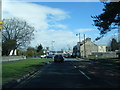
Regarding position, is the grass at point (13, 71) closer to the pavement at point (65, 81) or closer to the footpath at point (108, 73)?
the pavement at point (65, 81)

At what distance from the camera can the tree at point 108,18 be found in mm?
30689

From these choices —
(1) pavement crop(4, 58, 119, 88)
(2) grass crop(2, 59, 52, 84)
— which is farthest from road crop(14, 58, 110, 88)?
(2) grass crop(2, 59, 52, 84)

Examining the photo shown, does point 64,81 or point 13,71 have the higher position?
point 13,71

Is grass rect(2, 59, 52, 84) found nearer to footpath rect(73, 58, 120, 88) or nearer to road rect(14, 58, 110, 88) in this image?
road rect(14, 58, 110, 88)

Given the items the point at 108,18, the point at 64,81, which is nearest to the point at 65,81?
the point at 64,81

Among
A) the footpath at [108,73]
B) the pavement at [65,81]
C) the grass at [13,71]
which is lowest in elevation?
the footpath at [108,73]

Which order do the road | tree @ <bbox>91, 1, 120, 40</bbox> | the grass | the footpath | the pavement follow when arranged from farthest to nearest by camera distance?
tree @ <bbox>91, 1, 120, 40</bbox>, the grass, the footpath, the pavement, the road

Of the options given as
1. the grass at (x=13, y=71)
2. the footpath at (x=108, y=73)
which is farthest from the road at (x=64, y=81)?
the grass at (x=13, y=71)

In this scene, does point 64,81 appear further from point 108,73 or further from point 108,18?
point 108,18

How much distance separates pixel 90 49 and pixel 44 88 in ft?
372

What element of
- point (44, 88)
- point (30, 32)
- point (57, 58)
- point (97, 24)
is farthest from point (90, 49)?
point (44, 88)

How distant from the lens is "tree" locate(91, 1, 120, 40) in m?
30.7

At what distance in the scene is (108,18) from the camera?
33094 mm

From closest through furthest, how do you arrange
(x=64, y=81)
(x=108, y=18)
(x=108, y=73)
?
(x=64, y=81) < (x=108, y=73) < (x=108, y=18)
